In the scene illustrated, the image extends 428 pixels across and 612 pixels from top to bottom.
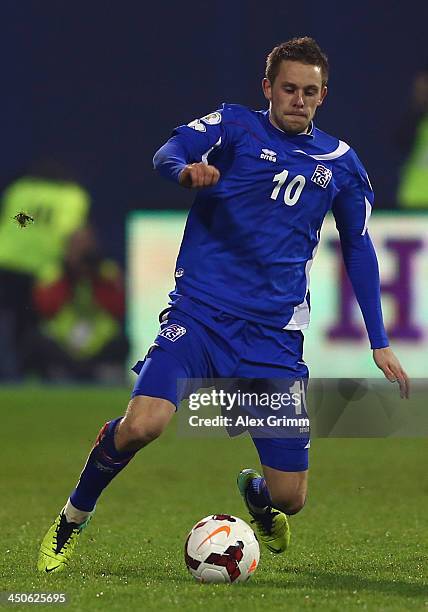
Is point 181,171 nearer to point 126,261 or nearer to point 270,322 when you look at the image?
point 270,322

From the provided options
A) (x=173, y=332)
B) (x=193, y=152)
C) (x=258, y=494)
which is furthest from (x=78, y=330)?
(x=193, y=152)

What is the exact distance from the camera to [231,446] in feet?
34.4

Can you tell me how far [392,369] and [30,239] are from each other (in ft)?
35.4

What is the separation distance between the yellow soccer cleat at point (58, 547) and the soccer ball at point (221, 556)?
0.50 m

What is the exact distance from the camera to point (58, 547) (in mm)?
5105

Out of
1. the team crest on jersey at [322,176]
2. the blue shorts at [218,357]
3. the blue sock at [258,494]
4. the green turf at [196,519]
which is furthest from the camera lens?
the blue sock at [258,494]

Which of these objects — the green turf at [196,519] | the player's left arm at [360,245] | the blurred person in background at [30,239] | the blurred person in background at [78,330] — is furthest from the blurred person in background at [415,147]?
the player's left arm at [360,245]

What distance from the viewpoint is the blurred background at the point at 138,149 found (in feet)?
49.0

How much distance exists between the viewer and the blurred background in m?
14.9

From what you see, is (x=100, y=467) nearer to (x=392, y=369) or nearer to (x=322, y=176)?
(x=392, y=369)

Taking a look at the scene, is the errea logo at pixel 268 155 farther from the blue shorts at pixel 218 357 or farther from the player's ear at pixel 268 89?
the blue shorts at pixel 218 357

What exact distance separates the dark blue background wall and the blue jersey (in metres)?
10.7

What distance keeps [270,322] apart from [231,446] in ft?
17.8

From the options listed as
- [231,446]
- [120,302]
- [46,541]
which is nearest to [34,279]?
[120,302]
